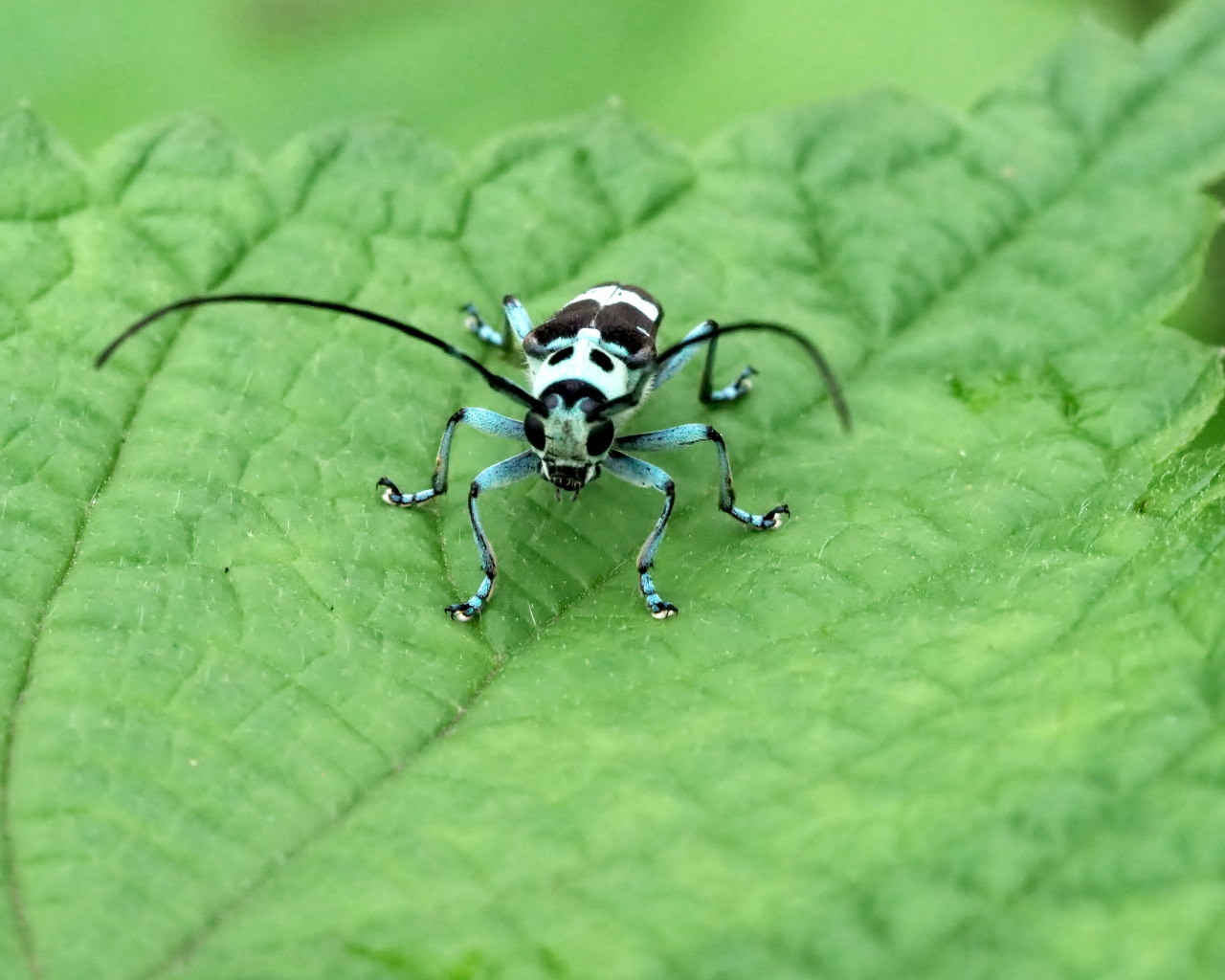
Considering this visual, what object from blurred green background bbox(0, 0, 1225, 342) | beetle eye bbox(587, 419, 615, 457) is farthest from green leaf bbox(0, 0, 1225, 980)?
blurred green background bbox(0, 0, 1225, 342)

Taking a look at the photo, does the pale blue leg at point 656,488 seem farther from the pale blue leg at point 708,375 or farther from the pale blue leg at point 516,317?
the pale blue leg at point 516,317

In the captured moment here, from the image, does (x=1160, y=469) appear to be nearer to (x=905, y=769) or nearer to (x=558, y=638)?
(x=905, y=769)

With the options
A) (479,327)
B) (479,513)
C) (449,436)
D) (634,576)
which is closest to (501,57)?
(479,327)

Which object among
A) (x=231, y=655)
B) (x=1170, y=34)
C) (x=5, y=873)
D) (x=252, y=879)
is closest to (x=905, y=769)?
(x=252, y=879)

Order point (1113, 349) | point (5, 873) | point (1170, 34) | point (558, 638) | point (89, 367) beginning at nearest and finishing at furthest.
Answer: point (5, 873), point (558, 638), point (89, 367), point (1113, 349), point (1170, 34)

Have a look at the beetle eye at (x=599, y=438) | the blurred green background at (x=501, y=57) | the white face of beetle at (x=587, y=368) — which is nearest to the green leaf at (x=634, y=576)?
the beetle eye at (x=599, y=438)

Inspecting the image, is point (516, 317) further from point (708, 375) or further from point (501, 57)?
point (501, 57)
